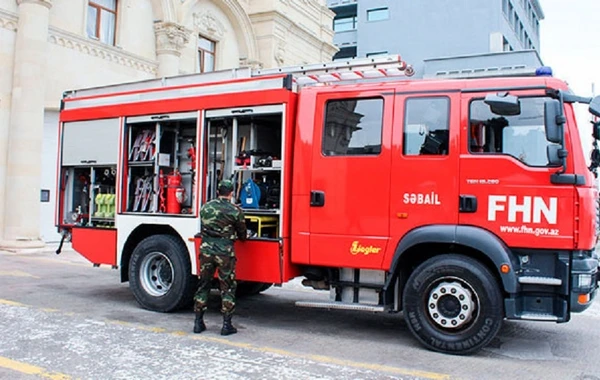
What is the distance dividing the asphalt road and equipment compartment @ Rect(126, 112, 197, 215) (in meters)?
1.49

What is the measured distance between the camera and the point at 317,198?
6.61m

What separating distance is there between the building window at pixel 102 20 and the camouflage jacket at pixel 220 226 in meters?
12.3

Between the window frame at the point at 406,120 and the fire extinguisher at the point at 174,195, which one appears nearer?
the window frame at the point at 406,120

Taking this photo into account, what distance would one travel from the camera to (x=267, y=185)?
721 centimetres

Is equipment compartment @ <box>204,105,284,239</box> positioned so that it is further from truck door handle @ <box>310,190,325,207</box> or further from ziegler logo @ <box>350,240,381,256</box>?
ziegler logo @ <box>350,240,381,256</box>

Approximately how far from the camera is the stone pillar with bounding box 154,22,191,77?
18.9 m

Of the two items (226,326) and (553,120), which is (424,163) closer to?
(553,120)

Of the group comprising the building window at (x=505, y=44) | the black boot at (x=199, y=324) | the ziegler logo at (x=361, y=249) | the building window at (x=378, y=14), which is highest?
the building window at (x=378, y=14)

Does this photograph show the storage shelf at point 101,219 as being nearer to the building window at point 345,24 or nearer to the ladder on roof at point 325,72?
the ladder on roof at point 325,72

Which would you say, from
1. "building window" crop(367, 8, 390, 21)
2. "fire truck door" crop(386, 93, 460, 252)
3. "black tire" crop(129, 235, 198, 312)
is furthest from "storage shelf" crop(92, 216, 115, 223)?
"building window" crop(367, 8, 390, 21)

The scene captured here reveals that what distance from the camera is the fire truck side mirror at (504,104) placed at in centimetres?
555

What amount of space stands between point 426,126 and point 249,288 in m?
4.32

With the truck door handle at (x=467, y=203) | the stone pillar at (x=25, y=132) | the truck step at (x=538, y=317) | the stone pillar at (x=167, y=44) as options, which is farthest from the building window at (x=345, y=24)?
the truck step at (x=538, y=317)

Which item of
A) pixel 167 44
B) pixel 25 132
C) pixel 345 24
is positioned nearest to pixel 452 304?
pixel 25 132
